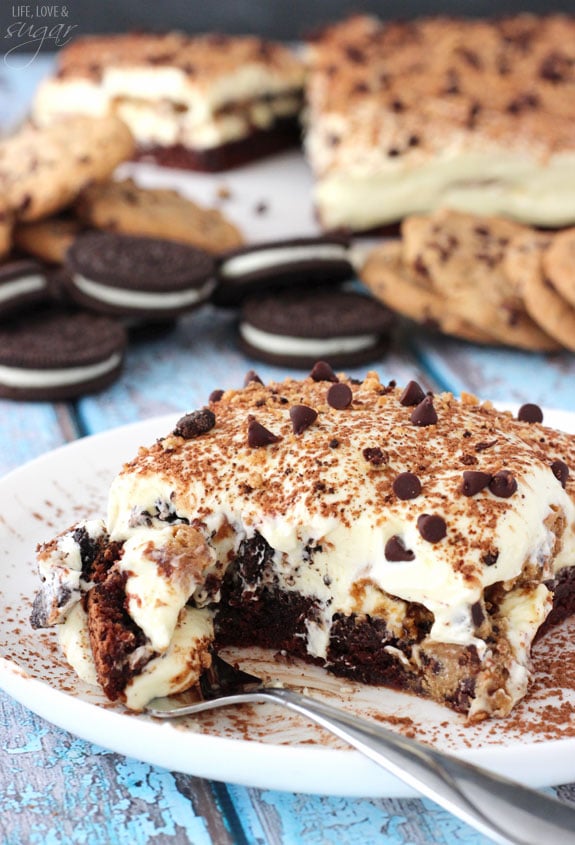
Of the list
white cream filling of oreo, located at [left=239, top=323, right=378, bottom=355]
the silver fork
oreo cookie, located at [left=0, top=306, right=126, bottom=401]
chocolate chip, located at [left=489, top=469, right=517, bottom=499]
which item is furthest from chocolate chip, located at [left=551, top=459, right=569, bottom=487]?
oreo cookie, located at [left=0, top=306, right=126, bottom=401]

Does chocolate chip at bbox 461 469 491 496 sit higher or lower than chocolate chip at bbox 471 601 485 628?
higher

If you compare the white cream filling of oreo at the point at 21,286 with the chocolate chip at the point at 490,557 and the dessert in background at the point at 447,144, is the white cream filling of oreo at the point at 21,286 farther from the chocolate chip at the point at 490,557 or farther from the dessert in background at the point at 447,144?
the chocolate chip at the point at 490,557

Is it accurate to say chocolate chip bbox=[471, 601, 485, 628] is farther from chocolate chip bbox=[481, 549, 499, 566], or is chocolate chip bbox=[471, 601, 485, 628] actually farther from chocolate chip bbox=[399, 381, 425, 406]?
chocolate chip bbox=[399, 381, 425, 406]

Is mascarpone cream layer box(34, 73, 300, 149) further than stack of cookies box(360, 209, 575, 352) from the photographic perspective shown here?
Yes

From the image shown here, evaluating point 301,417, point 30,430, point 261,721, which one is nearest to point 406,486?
point 301,417

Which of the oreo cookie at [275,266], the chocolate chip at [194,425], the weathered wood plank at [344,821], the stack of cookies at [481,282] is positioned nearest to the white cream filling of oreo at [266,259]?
the oreo cookie at [275,266]

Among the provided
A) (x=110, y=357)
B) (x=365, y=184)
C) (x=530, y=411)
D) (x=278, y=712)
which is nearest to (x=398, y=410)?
(x=530, y=411)

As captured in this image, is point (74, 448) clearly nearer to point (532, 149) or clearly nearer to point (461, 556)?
point (461, 556)
